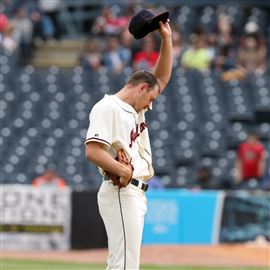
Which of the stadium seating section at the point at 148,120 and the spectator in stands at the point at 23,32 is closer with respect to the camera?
the stadium seating section at the point at 148,120

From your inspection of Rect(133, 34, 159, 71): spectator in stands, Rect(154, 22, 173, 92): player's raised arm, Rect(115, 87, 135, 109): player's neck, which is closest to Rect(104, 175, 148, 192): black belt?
Rect(115, 87, 135, 109): player's neck

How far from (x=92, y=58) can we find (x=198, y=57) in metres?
2.13

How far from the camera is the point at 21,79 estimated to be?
19.8 metres

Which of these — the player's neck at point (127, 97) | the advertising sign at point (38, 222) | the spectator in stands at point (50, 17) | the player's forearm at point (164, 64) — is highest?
the spectator in stands at point (50, 17)

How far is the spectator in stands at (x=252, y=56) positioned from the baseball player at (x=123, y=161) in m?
12.7

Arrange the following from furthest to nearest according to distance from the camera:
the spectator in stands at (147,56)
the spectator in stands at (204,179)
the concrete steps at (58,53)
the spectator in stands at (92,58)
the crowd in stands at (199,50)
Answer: the concrete steps at (58,53), the spectator in stands at (92,58), the crowd in stands at (199,50), the spectator in stands at (147,56), the spectator in stands at (204,179)

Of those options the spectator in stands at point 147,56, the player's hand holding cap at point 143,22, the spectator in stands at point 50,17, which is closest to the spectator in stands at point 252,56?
the spectator in stands at point 147,56

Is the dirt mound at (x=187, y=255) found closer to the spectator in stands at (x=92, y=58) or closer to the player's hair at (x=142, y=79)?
the spectator in stands at (x=92, y=58)

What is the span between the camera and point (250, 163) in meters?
16.7

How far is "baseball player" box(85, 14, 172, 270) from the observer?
6184 mm

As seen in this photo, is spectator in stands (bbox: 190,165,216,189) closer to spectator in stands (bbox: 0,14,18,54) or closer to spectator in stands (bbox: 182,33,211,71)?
spectator in stands (bbox: 182,33,211,71)

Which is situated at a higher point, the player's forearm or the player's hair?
the player's forearm

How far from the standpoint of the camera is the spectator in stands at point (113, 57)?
19.3 metres

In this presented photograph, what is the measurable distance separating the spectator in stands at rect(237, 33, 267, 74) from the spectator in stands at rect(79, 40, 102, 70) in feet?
9.05
